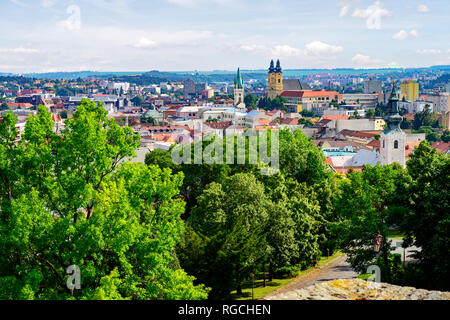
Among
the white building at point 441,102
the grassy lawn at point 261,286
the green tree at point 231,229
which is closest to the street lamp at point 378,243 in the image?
the grassy lawn at point 261,286

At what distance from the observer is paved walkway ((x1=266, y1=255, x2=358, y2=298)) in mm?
26875

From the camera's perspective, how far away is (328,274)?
2889 cm

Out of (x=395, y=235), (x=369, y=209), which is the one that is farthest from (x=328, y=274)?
(x=395, y=235)

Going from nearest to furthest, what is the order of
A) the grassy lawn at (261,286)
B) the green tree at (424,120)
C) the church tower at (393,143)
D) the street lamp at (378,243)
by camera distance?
1. the street lamp at (378,243)
2. the grassy lawn at (261,286)
3. the church tower at (393,143)
4. the green tree at (424,120)

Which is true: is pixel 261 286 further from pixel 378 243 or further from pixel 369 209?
pixel 369 209

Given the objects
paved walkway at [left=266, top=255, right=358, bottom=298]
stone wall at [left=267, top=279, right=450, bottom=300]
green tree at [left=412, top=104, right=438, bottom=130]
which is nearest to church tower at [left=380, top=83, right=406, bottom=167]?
paved walkway at [left=266, top=255, right=358, bottom=298]

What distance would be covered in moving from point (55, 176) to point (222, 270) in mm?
8107

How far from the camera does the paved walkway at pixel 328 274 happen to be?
26875mm

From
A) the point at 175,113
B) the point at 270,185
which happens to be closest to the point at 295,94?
the point at 175,113

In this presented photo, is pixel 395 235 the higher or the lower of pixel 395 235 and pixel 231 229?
the lower

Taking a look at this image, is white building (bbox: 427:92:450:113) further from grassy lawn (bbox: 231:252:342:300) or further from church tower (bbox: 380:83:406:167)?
grassy lawn (bbox: 231:252:342:300)

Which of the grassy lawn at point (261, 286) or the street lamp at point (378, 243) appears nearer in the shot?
the street lamp at point (378, 243)

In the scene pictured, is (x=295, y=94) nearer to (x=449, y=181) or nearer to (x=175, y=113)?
(x=175, y=113)

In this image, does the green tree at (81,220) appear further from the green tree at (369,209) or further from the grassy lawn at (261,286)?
the green tree at (369,209)
